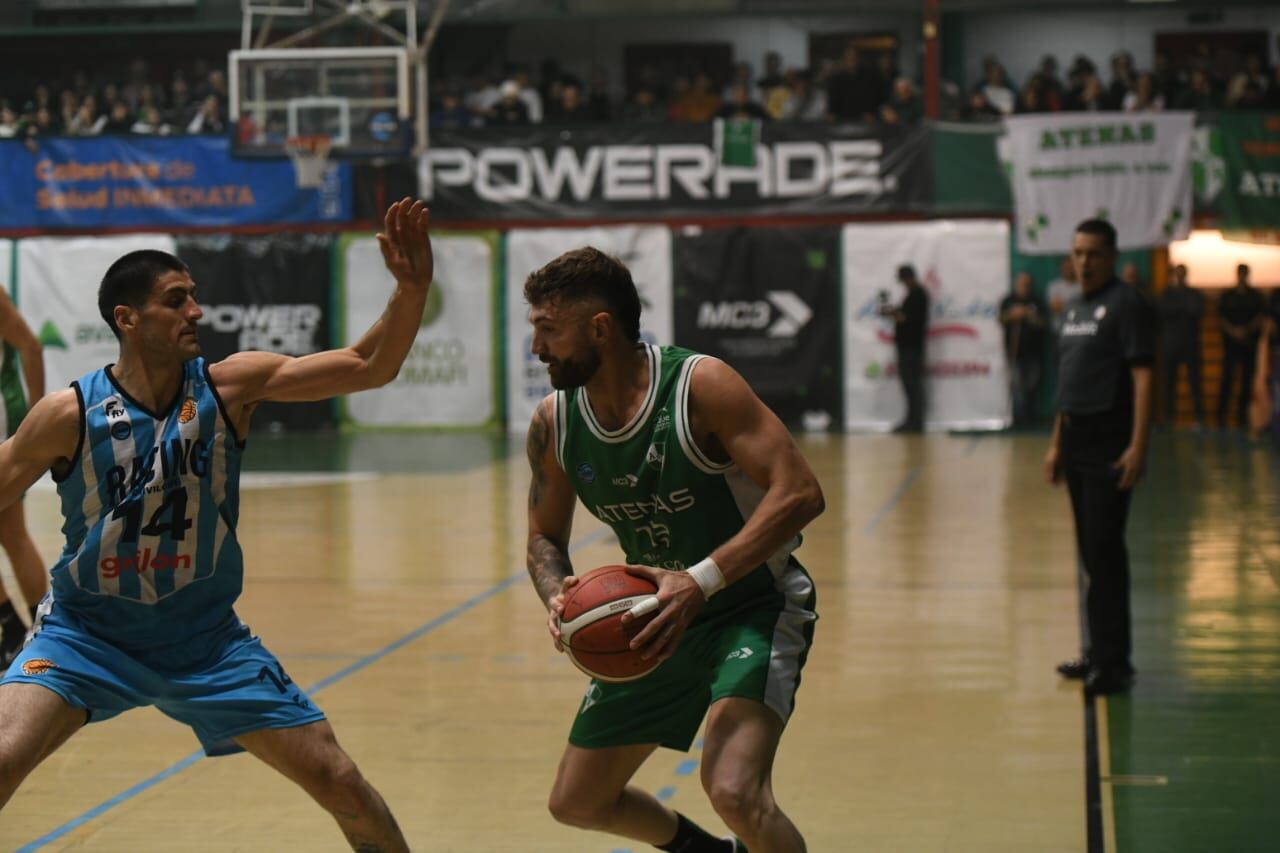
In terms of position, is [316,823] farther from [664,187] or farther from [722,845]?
[664,187]

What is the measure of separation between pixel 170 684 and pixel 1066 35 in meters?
24.5

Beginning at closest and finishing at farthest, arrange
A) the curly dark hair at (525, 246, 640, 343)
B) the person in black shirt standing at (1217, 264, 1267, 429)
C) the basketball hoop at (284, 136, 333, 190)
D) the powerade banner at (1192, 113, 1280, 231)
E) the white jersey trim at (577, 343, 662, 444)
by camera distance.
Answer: the curly dark hair at (525, 246, 640, 343)
the white jersey trim at (577, 343, 662, 444)
the basketball hoop at (284, 136, 333, 190)
the person in black shirt standing at (1217, 264, 1267, 429)
the powerade banner at (1192, 113, 1280, 231)

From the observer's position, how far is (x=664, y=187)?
2203 centimetres

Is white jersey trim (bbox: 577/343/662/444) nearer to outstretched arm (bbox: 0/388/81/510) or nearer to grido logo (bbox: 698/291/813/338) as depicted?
outstretched arm (bbox: 0/388/81/510)

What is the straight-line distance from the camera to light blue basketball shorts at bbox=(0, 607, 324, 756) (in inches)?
166

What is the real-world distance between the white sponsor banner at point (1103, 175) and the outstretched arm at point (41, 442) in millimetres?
17735

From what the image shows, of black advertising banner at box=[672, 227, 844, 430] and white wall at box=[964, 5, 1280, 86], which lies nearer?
black advertising banner at box=[672, 227, 844, 430]

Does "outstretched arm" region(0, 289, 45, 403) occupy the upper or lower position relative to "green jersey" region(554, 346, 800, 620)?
upper

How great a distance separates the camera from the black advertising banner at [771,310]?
2161cm

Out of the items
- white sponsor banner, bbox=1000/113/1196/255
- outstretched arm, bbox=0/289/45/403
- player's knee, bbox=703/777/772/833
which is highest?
white sponsor banner, bbox=1000/113/1196/255

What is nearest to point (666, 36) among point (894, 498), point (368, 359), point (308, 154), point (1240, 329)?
point (308, 154)

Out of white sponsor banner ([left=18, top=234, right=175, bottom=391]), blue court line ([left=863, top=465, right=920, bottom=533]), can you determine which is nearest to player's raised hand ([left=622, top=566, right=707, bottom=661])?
blue court line ([left=863, top=465, right=920, bottom=533])

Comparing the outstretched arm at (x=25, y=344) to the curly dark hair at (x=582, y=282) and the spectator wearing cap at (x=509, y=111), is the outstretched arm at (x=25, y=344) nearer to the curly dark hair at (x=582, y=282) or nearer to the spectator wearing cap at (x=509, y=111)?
the curly dark hair at (x=582, y=282)

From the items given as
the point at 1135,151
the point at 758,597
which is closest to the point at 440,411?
the point at 1135,151
